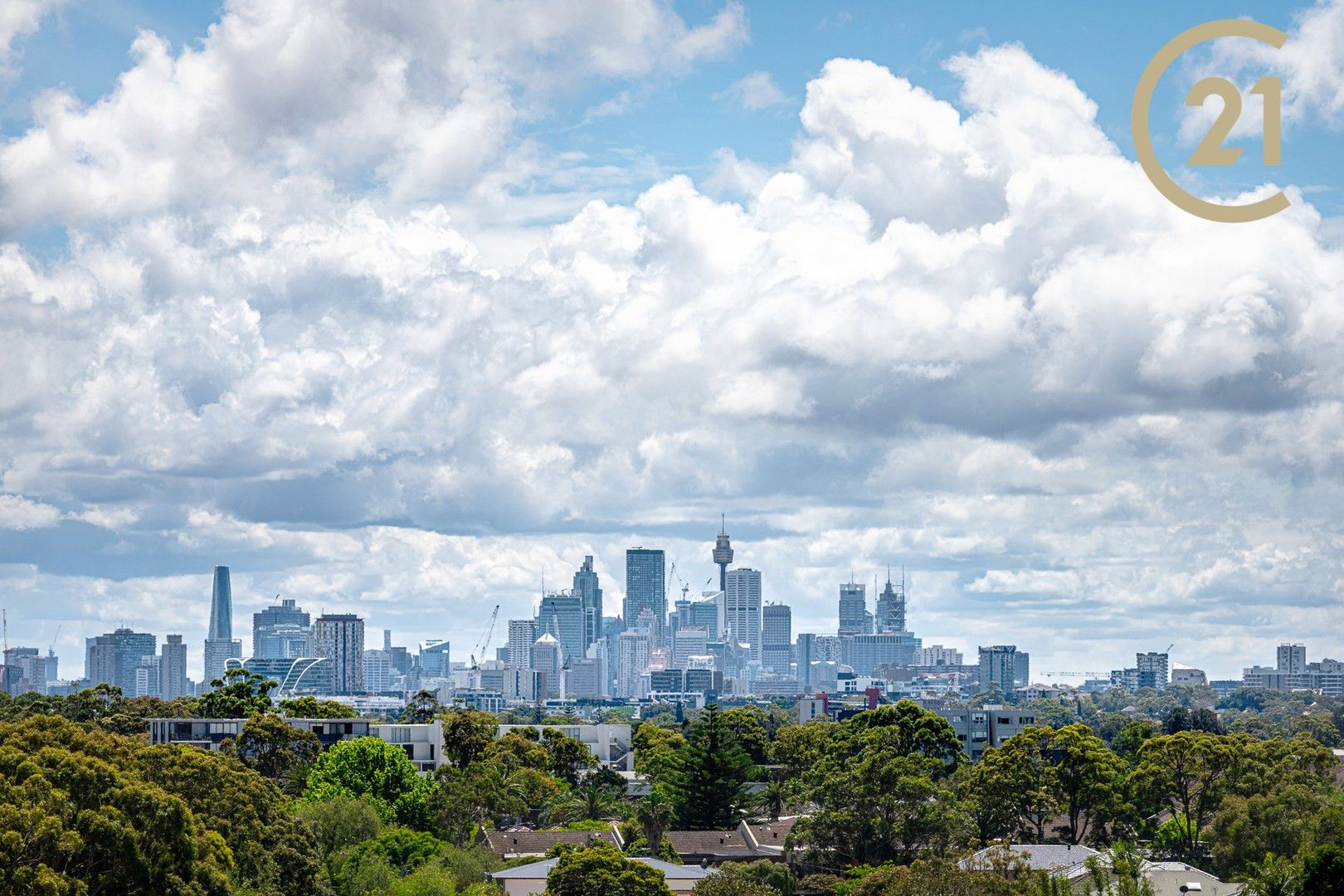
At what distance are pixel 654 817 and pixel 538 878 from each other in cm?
2069

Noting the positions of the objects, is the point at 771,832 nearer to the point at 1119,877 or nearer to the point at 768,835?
the point at 768,835

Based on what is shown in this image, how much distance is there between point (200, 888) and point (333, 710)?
66.8 m

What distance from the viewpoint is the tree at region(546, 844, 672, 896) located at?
62.6 metres

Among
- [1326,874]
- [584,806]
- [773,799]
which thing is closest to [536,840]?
[584,806]

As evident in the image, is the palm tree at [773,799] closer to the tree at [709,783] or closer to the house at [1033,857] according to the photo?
the tree at [709,783]

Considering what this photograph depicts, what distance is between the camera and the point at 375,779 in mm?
90000

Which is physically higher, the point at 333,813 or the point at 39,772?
the point at 39,772

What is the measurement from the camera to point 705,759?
103 meters

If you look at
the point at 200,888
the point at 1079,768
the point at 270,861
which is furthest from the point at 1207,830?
the point at 200,888

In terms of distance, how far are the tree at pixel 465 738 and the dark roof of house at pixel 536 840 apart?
631 inches

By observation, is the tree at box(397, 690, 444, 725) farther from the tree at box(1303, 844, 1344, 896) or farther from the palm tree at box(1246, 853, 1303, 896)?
A: the tree at box(1303, 844, 1344, 896)

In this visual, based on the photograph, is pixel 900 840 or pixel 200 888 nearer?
pixel 200 888

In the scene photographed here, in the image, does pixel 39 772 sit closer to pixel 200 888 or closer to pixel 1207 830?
pixel 200 888

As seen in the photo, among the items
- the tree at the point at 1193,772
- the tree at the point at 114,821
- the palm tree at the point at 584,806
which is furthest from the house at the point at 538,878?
the palm tree at the point at 584,806
